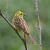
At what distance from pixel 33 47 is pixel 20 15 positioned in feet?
2.47

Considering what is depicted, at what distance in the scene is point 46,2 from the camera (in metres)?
9.02

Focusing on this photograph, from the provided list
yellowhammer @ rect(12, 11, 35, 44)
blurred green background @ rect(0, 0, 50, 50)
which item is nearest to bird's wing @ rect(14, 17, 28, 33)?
yellowhammer @ rect(12, 11, 35, 44)

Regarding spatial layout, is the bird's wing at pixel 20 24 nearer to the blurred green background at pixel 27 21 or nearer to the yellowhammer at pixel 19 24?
the yellowhammer at pixel 19 24

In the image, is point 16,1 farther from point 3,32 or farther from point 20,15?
point 20,15

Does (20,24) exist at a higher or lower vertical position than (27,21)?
higher

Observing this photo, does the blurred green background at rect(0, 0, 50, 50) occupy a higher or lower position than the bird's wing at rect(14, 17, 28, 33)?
lower

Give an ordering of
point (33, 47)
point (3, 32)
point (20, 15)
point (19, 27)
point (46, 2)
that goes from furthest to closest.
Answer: point (46, 2) → point (3, 32) → point (33, 47) → point (20, 15) → point (19, 27)

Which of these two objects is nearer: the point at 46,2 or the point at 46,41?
the point at 46,41


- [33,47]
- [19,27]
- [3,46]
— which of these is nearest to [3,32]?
[3,46]

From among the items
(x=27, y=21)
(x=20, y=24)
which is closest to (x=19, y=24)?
(x=20, y=24)

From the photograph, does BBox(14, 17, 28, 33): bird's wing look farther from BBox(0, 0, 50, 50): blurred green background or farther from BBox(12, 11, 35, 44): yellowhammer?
BBox(0, 0, 50, 50): blurred green background

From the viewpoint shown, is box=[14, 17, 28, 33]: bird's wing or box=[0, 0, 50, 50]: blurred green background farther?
box=[0, 0, 50, 50]: blurred green background

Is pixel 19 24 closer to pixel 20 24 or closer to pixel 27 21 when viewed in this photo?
pixel 20 24

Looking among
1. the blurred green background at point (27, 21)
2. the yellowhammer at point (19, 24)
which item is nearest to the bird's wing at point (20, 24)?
the yellowhammer at point (19, 24)
